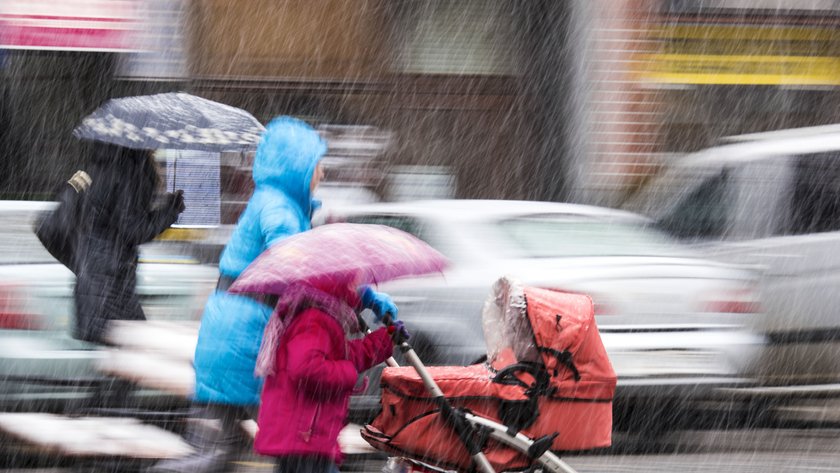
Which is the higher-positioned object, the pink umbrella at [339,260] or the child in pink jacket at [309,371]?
the pink umbrella at [339,260]

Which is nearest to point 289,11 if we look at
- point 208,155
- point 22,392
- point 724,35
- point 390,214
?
point 208,155

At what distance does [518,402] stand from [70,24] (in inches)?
382

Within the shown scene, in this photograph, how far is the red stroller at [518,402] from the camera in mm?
3904

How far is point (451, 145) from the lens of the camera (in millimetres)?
13688

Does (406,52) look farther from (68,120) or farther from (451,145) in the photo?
(68,120)

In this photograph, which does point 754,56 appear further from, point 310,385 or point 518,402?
point 310,385

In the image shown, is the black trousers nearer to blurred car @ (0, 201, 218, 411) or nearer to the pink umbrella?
the pink umbrella

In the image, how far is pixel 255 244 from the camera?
477cm

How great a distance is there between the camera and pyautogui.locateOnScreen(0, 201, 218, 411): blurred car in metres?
6.68

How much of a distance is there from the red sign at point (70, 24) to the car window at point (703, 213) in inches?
237

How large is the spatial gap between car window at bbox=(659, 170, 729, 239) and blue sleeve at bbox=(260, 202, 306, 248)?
15.0ft

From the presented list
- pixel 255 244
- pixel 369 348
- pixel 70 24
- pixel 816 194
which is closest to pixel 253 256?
pixel 255 244

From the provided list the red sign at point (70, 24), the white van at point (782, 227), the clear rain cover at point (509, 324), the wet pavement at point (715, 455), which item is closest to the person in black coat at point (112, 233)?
the wet pavement at point (715, 455)

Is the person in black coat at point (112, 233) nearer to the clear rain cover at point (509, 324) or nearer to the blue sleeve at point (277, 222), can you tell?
the blue sleeve at point (277, 222)
